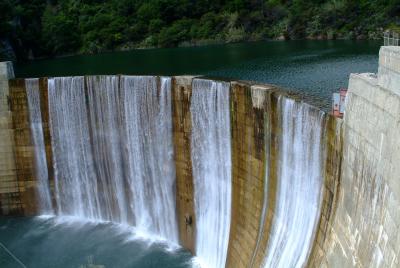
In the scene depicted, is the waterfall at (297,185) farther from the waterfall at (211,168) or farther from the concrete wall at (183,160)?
the concrete wall at (183,160)

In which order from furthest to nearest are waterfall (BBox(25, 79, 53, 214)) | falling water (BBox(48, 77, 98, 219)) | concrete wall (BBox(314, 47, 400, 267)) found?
1. waterfall (BBox(25, 79, 53, 214))
2. falling water (BBox(48, 77, 98, 219))
3. concrete wall (BBox(314, 47, 400, 267))

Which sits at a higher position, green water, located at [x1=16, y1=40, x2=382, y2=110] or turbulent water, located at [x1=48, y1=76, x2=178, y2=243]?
green water, located at [x1=16, y1=40, x2=382, y2=110]

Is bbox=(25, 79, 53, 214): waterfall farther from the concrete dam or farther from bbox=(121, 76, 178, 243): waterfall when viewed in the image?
bbox=(121, 76, 178, 243): waterfall

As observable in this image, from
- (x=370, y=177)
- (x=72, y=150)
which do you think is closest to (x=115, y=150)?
(x=72, y=150)

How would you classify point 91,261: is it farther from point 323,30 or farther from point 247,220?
point 323,30

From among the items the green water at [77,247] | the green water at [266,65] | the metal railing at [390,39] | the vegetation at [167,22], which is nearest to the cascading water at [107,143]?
the green water at [77,247]

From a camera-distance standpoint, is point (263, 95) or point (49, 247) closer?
point (263, 95)

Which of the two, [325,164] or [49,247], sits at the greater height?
[325,164]

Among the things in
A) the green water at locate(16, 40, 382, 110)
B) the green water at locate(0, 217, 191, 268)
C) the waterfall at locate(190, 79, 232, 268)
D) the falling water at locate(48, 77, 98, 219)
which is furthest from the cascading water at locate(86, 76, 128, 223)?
the green water at locate(16, 40, 382, 110)

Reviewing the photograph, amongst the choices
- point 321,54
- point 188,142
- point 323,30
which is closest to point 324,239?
point 188,142
